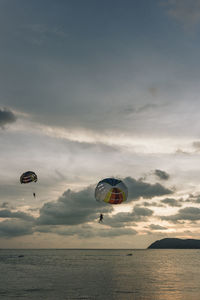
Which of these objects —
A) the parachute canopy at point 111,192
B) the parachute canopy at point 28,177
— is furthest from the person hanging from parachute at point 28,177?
the parachute canopy at point 111,192

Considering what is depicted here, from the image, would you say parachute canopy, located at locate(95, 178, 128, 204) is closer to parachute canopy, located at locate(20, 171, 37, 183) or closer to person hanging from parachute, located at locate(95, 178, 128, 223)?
person hanging from parachute, located at locate(95, 178, 128, 223)

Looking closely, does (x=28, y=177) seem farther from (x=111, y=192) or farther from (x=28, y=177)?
(x=111, y=192)

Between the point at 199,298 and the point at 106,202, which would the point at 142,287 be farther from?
the point at 106,202

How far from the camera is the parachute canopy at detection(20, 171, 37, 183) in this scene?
47.8 meters

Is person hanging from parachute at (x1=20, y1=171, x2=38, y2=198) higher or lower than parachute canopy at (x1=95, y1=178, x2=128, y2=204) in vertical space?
higher

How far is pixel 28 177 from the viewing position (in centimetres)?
4831

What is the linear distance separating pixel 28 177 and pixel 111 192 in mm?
15754

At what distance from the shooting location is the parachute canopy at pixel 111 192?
129 ft

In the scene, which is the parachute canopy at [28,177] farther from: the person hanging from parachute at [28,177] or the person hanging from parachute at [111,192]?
the person hanging from parachute at [111,192]

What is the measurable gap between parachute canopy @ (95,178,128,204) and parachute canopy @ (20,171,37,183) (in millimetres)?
13513

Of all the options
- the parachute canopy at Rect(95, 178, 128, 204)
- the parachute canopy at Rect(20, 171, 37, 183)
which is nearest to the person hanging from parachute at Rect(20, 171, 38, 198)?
the parachute canopy at Rect(20, 171, 37, 183)

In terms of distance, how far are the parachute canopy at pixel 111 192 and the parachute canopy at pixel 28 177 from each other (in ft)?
44.3

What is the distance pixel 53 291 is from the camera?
40.2 m

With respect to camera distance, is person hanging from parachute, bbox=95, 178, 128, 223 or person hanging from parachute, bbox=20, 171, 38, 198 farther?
person hanging from parachute, bbox=20, 171, 38, 198
